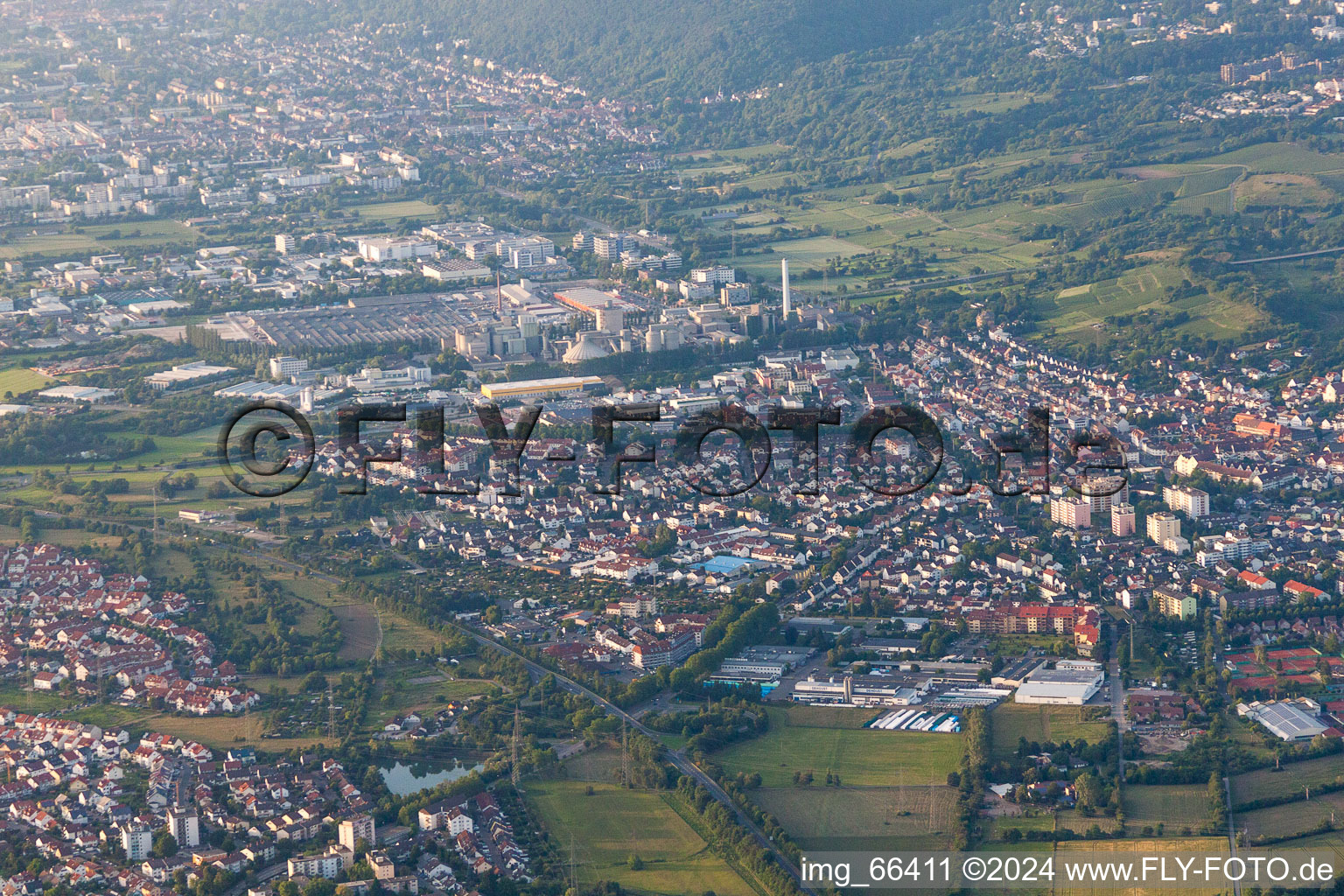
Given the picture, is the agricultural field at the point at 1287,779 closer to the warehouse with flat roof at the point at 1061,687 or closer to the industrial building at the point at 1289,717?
the industrial building at the point at 1289,717

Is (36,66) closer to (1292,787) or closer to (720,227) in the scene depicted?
(720,227)

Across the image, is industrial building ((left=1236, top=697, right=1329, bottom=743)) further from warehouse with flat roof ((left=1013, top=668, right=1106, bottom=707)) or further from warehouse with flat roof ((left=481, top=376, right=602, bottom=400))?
warehouse with flat roof ((left=481, top=376, right=602, bottom=400))

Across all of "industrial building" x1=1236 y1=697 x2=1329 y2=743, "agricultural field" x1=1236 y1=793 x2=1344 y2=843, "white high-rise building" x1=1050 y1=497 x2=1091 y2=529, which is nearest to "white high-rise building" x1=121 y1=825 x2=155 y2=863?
"agricultural field" x1=1236 y1=793 x2=1344 y2=843

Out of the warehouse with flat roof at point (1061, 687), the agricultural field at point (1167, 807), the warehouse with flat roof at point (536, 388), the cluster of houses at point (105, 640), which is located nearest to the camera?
the agricultural field at point (1167, 807)

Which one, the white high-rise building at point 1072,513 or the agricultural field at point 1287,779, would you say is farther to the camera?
the white high-rise building at point 1072,513

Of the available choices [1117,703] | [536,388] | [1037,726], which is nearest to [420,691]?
[1037,726]

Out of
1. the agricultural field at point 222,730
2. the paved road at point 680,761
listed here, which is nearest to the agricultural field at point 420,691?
the paved road at point 680,761

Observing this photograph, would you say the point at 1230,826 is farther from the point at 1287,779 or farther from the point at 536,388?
the point at 536,388
